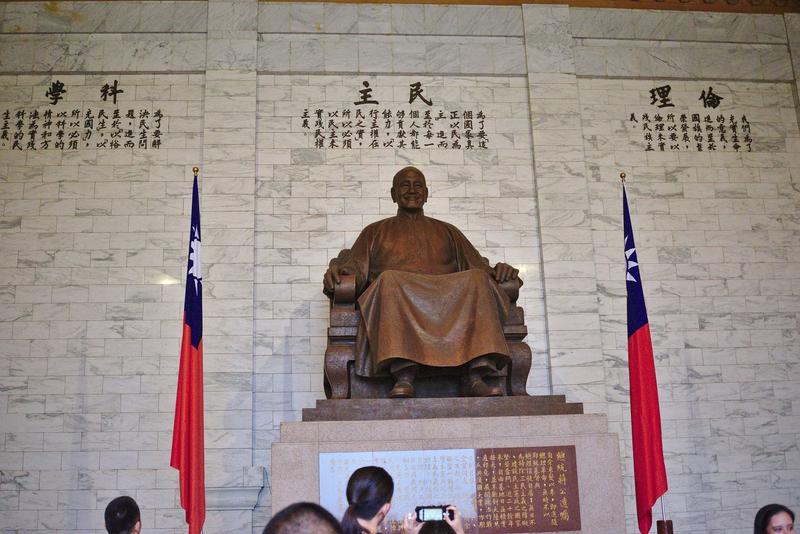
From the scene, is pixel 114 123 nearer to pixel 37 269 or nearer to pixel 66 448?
pixel 37 269

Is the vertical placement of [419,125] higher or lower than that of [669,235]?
higher

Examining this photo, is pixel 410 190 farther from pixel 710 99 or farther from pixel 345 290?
pixel 710 99

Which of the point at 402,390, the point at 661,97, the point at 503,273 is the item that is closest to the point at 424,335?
the point at 402,390

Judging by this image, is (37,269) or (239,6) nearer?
(37,269)

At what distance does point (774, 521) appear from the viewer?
9.45ft

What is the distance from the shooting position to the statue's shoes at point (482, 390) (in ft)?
15.6

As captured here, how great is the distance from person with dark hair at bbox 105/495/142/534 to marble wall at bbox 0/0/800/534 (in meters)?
3.03

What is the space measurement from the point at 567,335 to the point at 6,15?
5.05m

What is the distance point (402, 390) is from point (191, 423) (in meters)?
1.18

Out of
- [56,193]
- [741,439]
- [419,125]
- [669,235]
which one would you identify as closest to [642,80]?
[669,235]

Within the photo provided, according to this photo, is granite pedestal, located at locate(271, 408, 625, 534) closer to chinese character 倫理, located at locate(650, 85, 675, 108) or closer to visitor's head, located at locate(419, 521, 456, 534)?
visitor's head, located at locate(419, 521, 456, 534)

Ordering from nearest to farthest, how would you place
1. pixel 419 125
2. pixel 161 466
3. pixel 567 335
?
pixel 161 466 < pixel 567 335 < pixel 419 125

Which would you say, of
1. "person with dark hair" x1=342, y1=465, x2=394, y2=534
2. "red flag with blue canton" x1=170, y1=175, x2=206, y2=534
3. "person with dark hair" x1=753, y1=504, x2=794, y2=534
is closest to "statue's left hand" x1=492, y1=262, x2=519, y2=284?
"red flag with blue canton" x1=170, y1=175, x2=206, y2=534

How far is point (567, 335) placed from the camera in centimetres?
656
